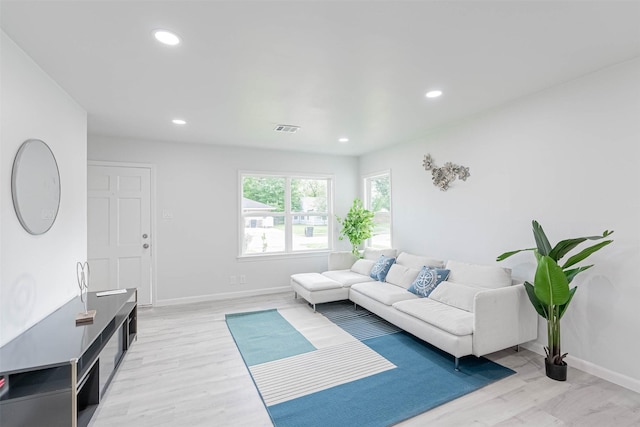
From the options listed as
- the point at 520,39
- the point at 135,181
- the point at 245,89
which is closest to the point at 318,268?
the point at 135,181

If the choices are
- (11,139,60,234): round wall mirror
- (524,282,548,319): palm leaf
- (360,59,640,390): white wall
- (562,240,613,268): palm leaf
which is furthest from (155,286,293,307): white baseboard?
(562,240,613,268): palm leaf

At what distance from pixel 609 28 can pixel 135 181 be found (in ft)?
17.6

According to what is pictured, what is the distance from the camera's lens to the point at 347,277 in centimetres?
471

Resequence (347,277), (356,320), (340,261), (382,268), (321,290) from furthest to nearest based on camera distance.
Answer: (340,261) < (347,277) < (382,268) < (321,290) < (356,320)

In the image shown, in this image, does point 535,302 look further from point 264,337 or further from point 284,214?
point 284,214

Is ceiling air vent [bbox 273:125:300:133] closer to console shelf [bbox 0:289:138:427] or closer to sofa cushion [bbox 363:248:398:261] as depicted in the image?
sofa cushion [bbox 363:248:398:261]

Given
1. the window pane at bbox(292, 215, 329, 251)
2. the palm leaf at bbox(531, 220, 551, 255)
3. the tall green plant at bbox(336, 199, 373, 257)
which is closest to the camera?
the palm leaf at bbox(531, 220, 551, 255)

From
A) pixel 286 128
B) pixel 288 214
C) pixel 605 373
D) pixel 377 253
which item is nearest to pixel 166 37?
pixel 286 128

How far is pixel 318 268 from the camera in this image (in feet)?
18.9

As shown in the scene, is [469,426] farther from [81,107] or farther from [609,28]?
[81,107]

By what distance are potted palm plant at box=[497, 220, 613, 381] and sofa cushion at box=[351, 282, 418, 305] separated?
4.48 feet

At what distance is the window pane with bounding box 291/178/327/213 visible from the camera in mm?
5699

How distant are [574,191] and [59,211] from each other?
4586 mm

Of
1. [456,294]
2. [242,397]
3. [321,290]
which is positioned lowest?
[242,397]
